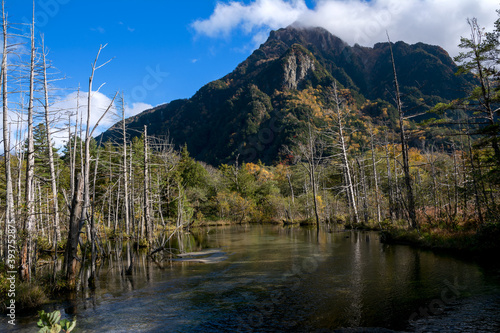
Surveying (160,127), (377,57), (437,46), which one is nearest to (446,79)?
(437,46)

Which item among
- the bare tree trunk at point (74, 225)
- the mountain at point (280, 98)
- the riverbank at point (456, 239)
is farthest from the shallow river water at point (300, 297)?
the mountain at point (280, 98)

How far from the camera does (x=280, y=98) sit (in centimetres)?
13625

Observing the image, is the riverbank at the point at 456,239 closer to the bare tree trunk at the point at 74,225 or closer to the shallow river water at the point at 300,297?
the shallow river water at the point at 300,297

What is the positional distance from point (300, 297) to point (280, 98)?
133m

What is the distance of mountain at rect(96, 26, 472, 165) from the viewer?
113 meters

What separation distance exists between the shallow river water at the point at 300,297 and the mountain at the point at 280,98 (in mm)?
83532

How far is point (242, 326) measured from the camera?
279 inches

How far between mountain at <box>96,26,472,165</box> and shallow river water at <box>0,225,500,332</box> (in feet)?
274

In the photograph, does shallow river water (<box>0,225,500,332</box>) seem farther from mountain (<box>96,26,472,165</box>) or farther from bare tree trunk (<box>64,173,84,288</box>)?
mountain (<box>96,26,472,165</box>)

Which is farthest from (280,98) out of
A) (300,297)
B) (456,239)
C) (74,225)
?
(300,297)

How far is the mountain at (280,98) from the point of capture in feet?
369

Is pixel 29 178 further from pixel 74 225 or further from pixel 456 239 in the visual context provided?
pixel 456 239

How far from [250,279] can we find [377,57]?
8303 inches

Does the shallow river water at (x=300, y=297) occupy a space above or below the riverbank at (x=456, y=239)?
below
